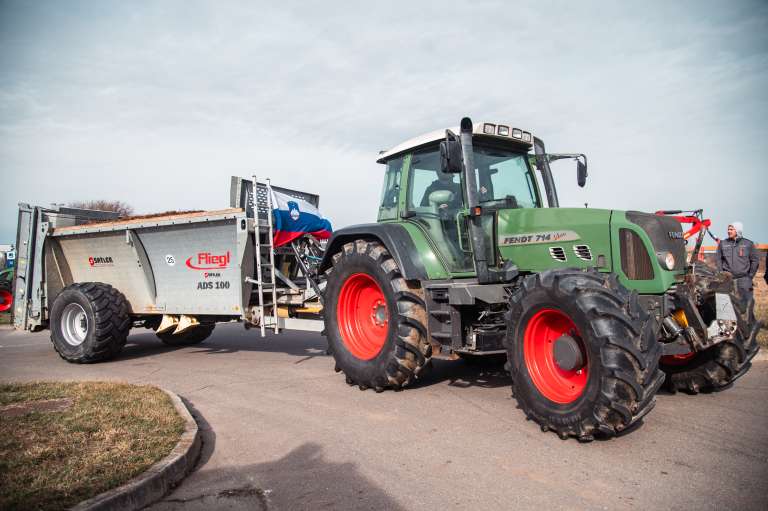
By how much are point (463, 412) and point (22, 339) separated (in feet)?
33.4

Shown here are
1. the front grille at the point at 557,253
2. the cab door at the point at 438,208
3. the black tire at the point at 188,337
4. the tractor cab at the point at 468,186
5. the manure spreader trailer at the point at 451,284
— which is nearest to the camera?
the manure spreader trailer at the point at 451,284

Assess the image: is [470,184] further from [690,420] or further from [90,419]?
[90,419]

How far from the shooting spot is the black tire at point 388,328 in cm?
557

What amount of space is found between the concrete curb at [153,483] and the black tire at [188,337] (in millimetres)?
5996

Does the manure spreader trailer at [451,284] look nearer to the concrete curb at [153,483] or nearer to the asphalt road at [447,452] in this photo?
the asphalt road at [447,452]

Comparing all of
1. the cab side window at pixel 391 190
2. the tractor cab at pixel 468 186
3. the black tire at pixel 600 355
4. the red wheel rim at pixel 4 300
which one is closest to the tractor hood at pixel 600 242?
the tractor cab at pixel 468 186

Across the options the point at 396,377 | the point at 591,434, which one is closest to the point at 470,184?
the point at 396,377

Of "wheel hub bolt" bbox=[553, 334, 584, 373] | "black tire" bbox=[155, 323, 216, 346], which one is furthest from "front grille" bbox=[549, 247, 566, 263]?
"black tire" bbox=[155, 323, 216, 346]

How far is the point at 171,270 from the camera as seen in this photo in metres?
8.13

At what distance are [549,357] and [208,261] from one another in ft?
16.0

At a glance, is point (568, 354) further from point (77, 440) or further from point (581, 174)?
point (77, 440)

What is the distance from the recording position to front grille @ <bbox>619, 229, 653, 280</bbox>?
15.5ft

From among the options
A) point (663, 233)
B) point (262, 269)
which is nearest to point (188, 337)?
point (262, 269)

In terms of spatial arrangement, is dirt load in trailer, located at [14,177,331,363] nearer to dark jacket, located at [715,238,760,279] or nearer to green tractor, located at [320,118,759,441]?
green tractor, located at [320,118,759,441]
